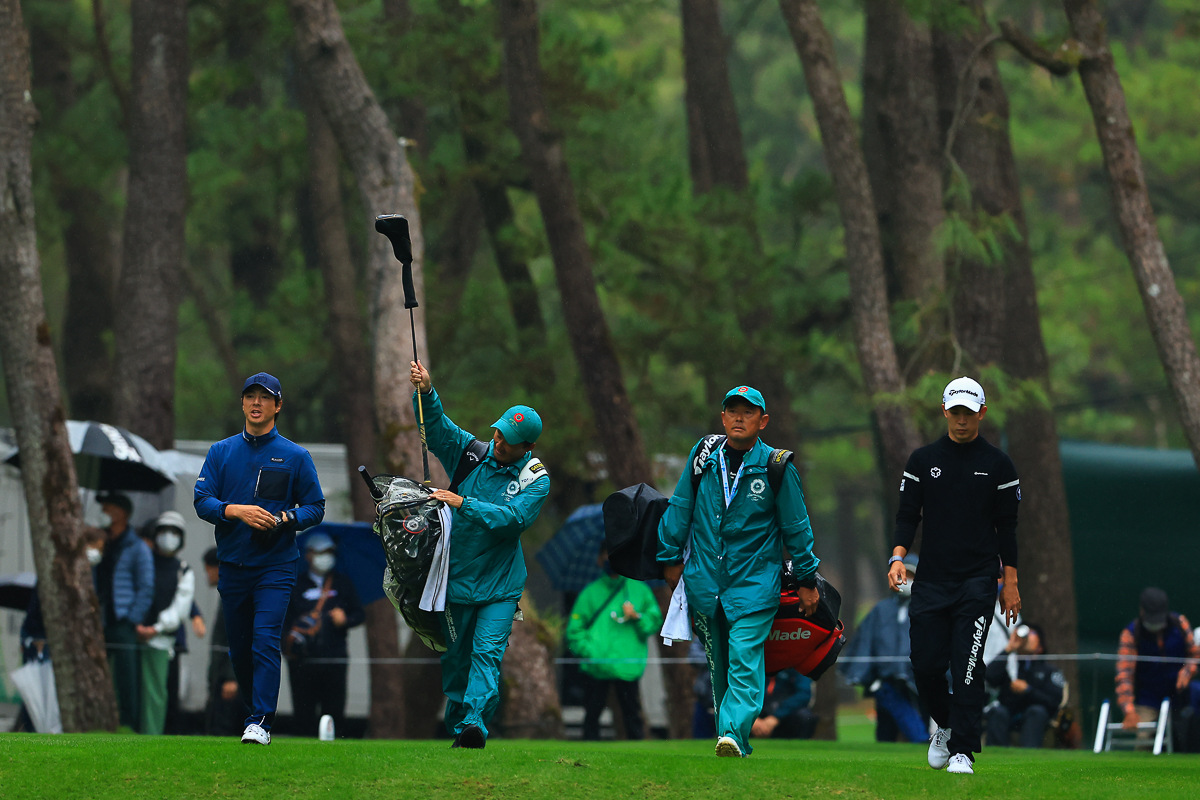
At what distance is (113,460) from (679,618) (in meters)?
8.45

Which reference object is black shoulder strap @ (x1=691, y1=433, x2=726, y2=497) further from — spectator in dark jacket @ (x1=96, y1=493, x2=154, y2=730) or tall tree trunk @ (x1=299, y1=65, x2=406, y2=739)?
tall tree trunk @ (x1=299, y1=65, x2=406, y2=739)

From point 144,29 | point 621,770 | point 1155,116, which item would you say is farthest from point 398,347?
point 1155,116

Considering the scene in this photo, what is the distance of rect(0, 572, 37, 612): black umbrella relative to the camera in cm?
1454

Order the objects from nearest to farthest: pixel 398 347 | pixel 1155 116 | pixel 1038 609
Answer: pixel 398 347, pixel 1038 609, pixel 1155 116

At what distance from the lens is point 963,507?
310 inches

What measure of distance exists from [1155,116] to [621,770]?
93.6 ft

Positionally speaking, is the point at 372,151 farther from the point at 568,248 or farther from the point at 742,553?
the point at 742,553

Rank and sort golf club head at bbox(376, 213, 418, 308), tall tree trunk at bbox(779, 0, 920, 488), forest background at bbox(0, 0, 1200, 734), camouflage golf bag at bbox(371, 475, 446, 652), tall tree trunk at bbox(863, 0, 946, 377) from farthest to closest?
forest background at bbox(0, 0, 1200, 734), tall tree trunk at bbox(863, 0, 946, 377), tall tree trunk at bbox(779, 0, 920, 488), golf club head at bbox(376, 213, 418, 308), camouflage golf bag at bbox(371, 475, 446, 652)

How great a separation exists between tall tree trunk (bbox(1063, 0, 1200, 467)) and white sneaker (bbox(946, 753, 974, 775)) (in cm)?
792

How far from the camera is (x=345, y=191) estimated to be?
22.9m

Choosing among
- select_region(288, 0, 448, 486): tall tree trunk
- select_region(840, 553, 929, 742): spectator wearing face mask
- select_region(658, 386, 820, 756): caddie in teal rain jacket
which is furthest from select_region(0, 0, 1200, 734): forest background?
select_region(658, 386, 820, 756): caddie in teal rain jacket

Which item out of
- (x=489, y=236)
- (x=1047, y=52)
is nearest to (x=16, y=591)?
(x=489, y=236)

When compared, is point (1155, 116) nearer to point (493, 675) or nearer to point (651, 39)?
point (651, 39)

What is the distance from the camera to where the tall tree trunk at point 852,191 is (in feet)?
54.5
